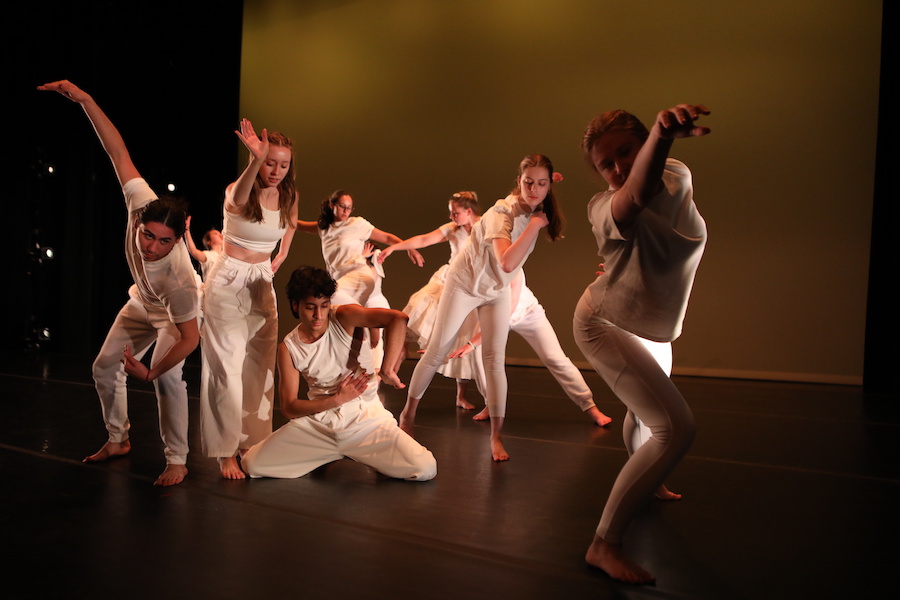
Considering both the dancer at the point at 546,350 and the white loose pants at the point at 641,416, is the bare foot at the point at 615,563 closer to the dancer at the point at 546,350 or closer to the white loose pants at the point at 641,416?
the white loose pants at the point at 641,416

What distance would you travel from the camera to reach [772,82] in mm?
6176

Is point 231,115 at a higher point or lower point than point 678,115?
higher

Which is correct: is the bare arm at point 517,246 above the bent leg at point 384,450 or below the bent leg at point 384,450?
above

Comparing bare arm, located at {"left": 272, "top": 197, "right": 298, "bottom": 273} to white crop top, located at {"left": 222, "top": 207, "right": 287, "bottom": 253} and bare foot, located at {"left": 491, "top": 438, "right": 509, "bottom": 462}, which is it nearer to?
white crop top, located at {"left": 222, "top": 207, "right": 287, "bottom": 253}

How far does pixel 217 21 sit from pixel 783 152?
5947mm

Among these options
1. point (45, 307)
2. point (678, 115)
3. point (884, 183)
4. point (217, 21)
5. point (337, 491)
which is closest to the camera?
point (678, 115)

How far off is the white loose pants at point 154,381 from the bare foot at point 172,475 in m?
0.02

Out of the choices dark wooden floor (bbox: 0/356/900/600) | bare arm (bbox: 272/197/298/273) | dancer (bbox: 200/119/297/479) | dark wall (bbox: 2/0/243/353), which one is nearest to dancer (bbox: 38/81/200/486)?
dancer (bbox: 200/119/297/479)

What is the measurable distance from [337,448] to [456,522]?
28.2 inches

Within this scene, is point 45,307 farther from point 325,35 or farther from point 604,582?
point 604,582

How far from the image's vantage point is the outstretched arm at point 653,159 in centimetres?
146

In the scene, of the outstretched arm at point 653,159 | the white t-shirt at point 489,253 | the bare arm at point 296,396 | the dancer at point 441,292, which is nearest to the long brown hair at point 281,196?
the bare arm at point 296,396

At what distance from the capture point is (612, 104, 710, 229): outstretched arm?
A: 1.46 m

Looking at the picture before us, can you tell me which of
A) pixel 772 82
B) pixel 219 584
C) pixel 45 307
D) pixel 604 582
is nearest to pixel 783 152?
pixel 772 82
